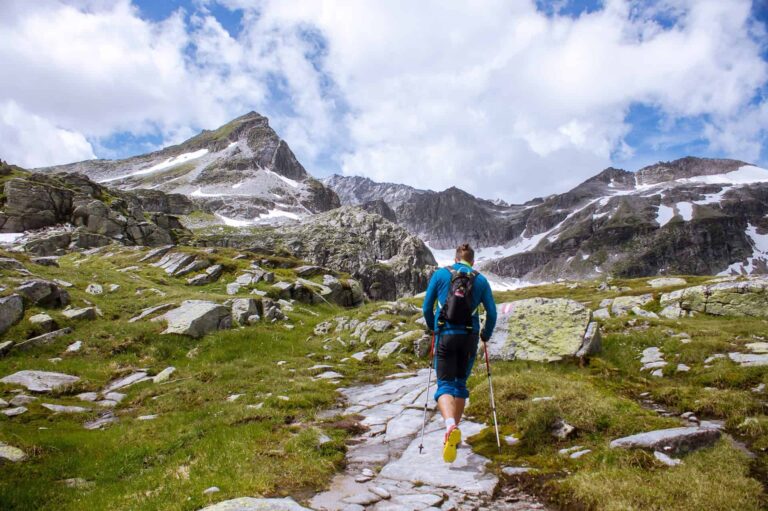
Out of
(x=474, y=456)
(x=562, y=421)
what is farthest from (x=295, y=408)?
(x=562, y=421)

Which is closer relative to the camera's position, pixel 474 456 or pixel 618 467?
pixel 618 467

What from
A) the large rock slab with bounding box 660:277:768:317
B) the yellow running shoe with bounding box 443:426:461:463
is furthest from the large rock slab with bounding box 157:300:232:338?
the large rock slab with bounding box 660:277:768:317

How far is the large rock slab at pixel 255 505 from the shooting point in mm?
6738

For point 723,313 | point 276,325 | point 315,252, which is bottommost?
point 723,313

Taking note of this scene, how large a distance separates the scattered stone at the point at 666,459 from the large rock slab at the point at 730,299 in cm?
2855

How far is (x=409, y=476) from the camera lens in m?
9.15

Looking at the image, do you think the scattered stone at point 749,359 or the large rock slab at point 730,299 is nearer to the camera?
the scattered stone at point 749,359

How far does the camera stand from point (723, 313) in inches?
1222

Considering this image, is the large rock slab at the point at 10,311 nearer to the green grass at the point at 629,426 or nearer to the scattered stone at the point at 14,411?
the scattered stone at the point at 14,411

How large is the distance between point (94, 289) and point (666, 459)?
38084 mm

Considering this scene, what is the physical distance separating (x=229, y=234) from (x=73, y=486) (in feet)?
499

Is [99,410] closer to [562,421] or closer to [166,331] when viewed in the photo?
[166,331]

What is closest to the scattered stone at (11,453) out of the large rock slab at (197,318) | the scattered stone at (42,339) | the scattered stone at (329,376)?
the scattered stone at (329,376)

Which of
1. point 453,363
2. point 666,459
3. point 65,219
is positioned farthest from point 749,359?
point 65,219
